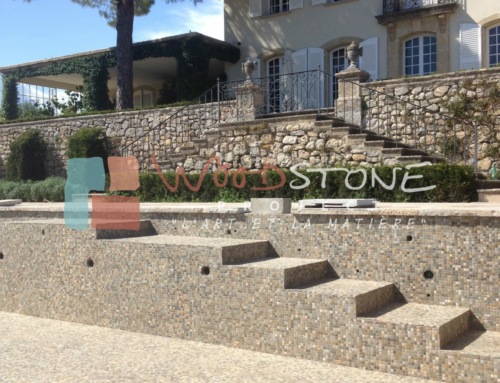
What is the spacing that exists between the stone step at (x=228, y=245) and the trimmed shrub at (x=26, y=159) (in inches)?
488

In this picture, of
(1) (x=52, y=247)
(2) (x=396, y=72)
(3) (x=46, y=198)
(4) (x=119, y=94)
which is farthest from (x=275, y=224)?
(4) (x=119, y=94)

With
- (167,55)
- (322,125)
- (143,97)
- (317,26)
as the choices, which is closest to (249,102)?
(322,125)

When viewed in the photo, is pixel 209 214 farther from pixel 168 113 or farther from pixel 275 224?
pixel 168 113

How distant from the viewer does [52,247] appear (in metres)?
6.54

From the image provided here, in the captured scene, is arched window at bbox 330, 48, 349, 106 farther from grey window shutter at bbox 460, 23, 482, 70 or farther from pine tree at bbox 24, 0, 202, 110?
pine tree at bbox 24, 0, 202, 110

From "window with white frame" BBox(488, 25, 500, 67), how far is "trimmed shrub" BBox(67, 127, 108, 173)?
35.9 feet

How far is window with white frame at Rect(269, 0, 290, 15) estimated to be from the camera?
18.1 m

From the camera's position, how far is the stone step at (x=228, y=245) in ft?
17.4

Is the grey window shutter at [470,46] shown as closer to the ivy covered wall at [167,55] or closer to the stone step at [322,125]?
the stone step at [322,125]

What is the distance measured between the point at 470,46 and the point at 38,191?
11801 millimetres

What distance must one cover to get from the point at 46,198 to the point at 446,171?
31.3 ft

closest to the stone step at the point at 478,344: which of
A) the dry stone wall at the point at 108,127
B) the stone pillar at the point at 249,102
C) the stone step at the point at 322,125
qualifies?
the stone step at the point at 322,125

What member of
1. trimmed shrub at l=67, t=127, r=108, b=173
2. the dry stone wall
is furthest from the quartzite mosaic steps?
trimmed shrub at l=67, t=127, r=108, b=173

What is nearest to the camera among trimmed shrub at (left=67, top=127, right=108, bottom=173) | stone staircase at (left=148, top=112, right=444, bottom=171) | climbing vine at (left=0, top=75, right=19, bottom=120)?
stone staircase at (left=148, top=112, right=444, bottom=171)
